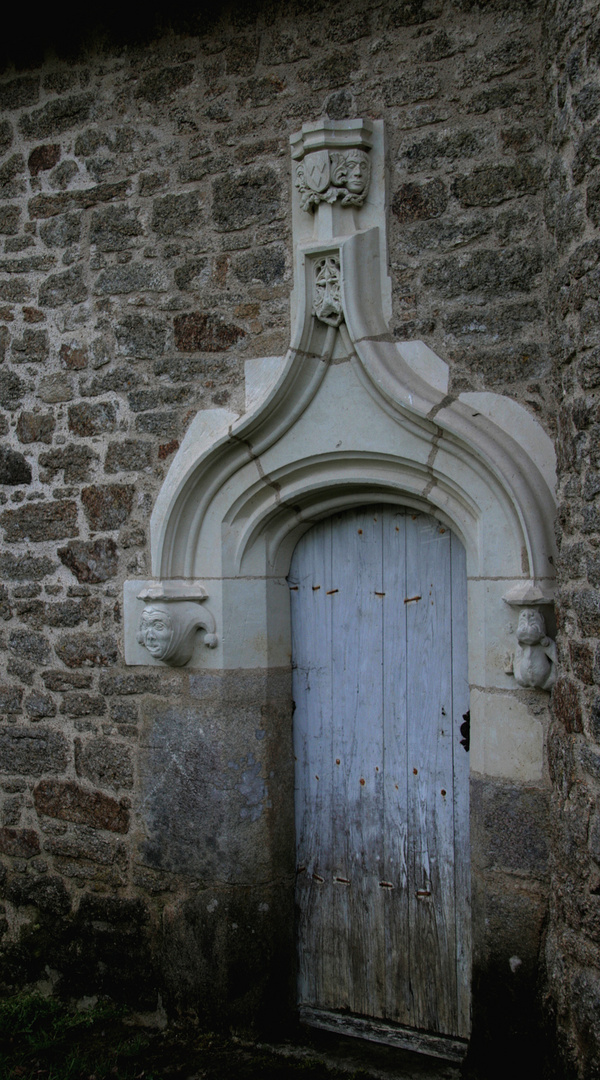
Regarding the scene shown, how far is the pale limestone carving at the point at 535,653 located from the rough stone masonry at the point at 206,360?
0.10m

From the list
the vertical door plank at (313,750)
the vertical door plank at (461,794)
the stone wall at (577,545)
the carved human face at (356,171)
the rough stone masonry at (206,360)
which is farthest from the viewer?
the vertical door plank at (313,750)

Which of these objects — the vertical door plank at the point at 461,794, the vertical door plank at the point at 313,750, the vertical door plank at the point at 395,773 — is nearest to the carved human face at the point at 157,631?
the vertical door plank at the point at 313,750

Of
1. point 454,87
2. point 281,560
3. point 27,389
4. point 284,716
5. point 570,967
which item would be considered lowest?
point 570,967

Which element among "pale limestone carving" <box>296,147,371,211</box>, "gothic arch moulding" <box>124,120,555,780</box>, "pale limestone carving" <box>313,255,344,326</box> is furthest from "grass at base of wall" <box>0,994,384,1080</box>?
"pale limestone carving" <box>296,147,371,211</box>

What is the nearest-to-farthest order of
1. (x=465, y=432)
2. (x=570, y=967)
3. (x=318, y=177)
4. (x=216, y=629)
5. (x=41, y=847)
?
1. (x=570, y=967)
2. (x=465, y=432)
3. (x=318, y=177)
4. (x=216, y=629)
5. (x=41, y=847)

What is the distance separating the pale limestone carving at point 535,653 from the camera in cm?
310

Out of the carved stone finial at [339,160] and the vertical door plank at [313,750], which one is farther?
the vertical door plank at [313,750]

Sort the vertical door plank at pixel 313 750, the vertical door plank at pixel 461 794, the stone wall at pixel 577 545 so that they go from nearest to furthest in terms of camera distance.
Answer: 1. the stone wall at pixel 577 545
2. the vertical door plank at pixel 461 794
3. the vertical door plank at pixel 313 750

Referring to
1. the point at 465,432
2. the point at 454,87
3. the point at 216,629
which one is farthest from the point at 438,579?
the point at 454,87

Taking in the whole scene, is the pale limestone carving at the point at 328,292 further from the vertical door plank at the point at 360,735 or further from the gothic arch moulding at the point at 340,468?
the vertical door plank at the point at 360,735

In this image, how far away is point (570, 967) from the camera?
2.80 meters

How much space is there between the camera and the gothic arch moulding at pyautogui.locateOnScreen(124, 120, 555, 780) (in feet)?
10.6

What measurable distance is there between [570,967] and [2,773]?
277cm

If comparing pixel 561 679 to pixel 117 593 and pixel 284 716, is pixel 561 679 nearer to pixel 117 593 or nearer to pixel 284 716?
pixel 284 716
